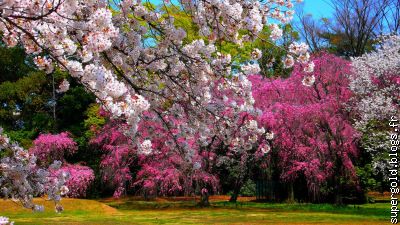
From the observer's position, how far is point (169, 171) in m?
16.4

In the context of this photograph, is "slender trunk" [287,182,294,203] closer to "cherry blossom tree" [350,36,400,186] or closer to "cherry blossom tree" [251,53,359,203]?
"cherry blossom tree" [251,53,359,203]

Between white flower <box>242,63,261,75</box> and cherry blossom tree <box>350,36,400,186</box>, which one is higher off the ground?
cherry blossom tree <box>350,36,400,186</box>

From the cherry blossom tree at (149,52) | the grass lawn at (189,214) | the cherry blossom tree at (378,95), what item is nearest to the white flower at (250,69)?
the cherry blossom tree at (149,52)

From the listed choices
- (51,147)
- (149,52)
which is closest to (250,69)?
(149,52)

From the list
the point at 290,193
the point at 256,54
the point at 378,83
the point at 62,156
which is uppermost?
the point at 378,83

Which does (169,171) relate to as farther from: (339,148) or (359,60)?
(359,60)

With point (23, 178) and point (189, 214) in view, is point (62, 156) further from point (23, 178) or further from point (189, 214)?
point (23, 178)

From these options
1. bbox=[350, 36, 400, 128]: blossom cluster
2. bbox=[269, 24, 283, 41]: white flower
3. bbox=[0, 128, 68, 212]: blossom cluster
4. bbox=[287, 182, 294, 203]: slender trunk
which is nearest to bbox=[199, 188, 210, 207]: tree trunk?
bbox=[287, 182, 294, 203]: slender trunk

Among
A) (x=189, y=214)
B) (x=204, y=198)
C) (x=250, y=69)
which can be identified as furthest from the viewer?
(x=204, y=198)

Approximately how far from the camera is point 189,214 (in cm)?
1377

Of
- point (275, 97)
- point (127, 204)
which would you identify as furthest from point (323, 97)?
point (127, 204)

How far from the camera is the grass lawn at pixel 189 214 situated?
38.0ft

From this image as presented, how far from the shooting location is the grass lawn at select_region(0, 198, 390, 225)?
11570 mm

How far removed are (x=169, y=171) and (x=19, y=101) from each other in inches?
435
